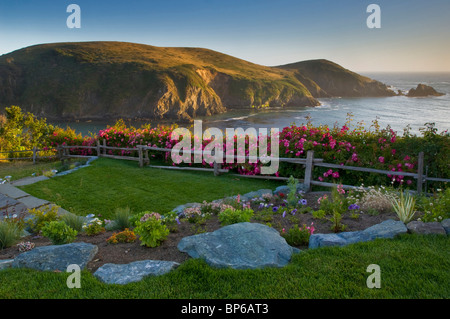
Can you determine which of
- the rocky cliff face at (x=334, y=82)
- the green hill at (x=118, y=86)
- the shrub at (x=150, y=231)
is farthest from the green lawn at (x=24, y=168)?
the rocky cliff face at (x=334, y=82)

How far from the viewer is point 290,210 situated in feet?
21.2

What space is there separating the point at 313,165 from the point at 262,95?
98366 mm

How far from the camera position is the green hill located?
78250mm

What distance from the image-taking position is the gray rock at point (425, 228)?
4.68 metres

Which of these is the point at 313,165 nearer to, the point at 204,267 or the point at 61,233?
the point at 204,267

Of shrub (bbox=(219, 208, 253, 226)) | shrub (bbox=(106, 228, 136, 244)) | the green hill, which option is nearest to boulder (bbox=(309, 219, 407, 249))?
shrub (bbox=(219, 208, 253, 226))

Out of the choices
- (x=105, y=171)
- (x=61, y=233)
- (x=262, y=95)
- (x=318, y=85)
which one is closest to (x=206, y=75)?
(x=262, y=95)

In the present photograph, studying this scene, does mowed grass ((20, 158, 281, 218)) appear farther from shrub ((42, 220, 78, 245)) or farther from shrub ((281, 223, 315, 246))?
shrub ((281, 223, 315, 246))

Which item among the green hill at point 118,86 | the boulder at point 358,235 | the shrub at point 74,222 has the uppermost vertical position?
the green hill at point 118,86

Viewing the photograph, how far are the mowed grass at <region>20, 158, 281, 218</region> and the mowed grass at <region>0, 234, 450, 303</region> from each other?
4.25 m

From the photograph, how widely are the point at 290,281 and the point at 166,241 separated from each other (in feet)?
7.38

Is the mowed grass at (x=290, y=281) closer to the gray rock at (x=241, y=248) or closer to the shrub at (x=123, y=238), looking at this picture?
the gray rock at (x=241, y=248)

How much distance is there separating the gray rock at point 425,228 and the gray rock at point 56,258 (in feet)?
16.3

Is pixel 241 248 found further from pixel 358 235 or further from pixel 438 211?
pixel 438 211
